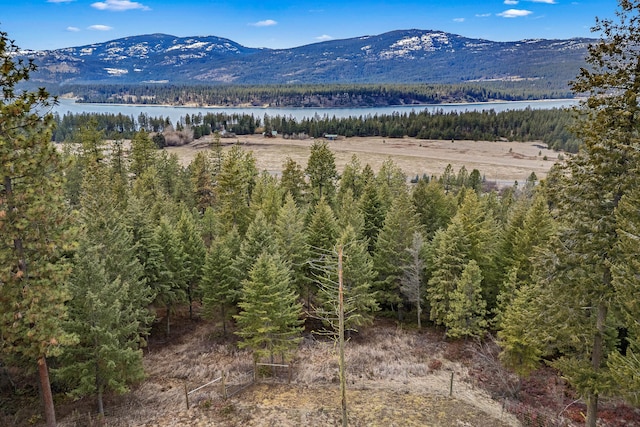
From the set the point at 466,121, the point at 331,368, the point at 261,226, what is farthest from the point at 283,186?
the point at 466,121

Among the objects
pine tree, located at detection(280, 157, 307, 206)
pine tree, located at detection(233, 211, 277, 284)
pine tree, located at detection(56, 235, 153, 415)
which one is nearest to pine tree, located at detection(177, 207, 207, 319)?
pine tree, located at detection(233, 211, 277, 284)

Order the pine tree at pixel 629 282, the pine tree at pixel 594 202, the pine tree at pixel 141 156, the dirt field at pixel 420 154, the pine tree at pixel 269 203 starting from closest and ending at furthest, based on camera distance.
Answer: the pine tree at pixel 629 282 < the pine tree at pixel 594 202 < the pine tree at pixel 269 203 < the pine tree at pixel 141 156 < the dirt field at pixel 420 154

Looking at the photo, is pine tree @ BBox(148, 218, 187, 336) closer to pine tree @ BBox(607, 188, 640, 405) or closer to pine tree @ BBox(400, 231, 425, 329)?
pine tree @ BBox(400, 231, 425, 329)

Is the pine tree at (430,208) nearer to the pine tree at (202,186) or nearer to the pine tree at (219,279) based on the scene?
the pine tree at (219,279)

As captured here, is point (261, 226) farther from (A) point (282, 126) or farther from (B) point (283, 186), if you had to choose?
(A) point (282, 126)

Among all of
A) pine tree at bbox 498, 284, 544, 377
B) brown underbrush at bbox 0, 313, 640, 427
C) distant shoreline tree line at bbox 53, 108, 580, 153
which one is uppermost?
distant shoreline tree line at bbox 53, 108, 580, 153

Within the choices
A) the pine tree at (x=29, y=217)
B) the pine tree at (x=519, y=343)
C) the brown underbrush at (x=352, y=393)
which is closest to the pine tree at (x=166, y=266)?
the brown underbrush at (x=352, y=393)

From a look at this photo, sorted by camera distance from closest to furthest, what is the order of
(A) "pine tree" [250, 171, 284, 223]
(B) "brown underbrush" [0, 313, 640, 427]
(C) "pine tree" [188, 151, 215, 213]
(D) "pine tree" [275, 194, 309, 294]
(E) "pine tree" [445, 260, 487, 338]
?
1. (B) "brown underbrush" [0, 313, 640, 427]
2. (E) "pine tree" [445, 260, 487, 338]
3. (D) "pine tree" [275, 194, 309, 294]
4. (A) "pine tree" [250, 171, 284, 223]
5. (C) "pine tree" [188, 151, 215, 213]
